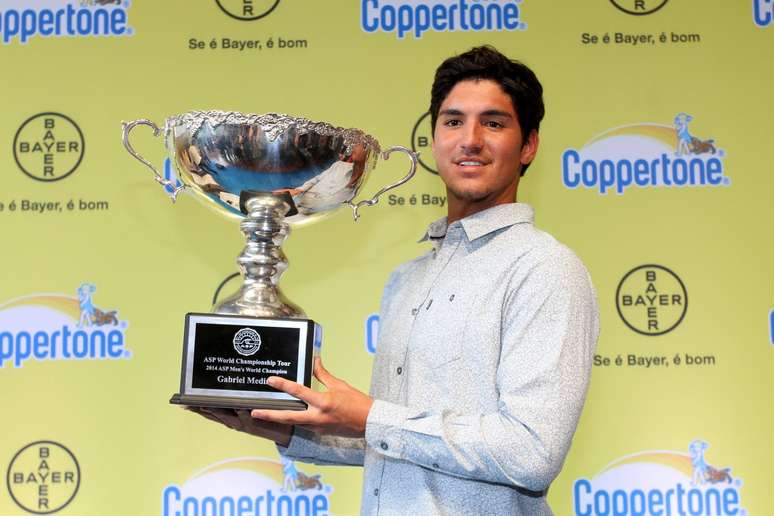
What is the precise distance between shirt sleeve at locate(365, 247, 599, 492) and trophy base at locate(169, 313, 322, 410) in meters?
0.13

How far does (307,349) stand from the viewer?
1249 mm

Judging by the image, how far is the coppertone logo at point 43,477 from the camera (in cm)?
214

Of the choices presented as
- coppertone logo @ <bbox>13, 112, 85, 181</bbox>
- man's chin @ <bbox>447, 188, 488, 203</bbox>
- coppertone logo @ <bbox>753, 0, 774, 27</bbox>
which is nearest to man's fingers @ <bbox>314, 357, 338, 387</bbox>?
man's chin @ <bbox>447, 188, 488, 203</bbox>

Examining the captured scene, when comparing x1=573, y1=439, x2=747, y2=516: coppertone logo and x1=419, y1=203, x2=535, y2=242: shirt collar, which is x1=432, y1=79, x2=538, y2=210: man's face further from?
x1=573, y1=439, x2=747, y2=516: coppertone logo

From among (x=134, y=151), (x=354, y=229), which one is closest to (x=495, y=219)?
(x=134, y=151)

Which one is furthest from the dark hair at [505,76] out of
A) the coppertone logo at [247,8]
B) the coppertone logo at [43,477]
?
the coppertone logo at [43,477]

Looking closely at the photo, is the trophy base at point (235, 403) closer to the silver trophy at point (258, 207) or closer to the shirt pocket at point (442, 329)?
the silver trophy at point (258, 207)

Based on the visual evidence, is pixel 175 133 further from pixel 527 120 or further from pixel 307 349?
pixel 527 120

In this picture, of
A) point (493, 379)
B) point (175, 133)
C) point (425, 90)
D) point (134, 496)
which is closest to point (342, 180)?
point (175, 133)

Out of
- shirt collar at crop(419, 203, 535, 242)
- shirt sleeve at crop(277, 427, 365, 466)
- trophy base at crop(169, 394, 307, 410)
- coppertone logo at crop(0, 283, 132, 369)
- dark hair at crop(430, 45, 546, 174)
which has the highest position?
dark hair at crop(430, 45, 546, 174)

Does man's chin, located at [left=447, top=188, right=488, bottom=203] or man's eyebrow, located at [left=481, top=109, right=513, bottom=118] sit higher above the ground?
man's eyebrow, located at [left=481, top=109, right=513, bottom=118]

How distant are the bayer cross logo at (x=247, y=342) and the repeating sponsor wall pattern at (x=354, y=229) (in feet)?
3.00

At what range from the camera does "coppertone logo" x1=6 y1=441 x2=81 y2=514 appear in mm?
2137

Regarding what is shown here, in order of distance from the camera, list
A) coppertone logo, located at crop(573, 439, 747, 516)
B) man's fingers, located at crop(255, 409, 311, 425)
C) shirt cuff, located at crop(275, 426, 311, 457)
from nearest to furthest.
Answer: man's fingers, located at crop(255, 409, 311, 425) < shirt cuff, located at crop(275, 426, 311, 457) < coppertone logo, located at crop(573, 439, 747, 516)
